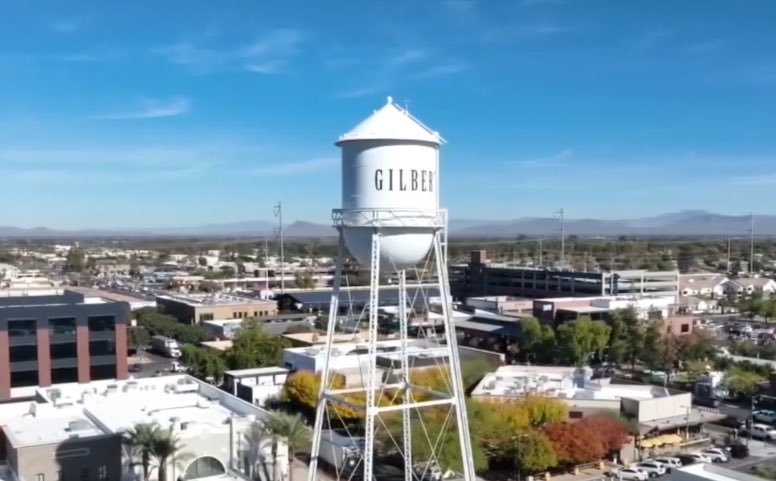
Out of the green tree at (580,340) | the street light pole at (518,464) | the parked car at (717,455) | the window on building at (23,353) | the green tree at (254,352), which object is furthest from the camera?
the green tree at (580,340)

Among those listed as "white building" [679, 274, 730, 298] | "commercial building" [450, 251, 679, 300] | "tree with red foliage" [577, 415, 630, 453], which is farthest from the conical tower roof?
"white building" [679, 274, 730, 298]

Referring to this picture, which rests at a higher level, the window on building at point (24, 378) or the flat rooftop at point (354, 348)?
the flat rooftop at point (354, 348)

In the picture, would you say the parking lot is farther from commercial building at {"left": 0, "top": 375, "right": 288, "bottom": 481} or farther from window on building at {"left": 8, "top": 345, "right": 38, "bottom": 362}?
commercial building at {"left": 0, "top": 375, "right": 288, "bottom": 481}

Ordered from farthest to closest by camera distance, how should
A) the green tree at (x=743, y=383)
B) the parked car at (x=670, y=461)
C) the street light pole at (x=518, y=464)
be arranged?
the green tree at (x=743, y=383), the parked car at (x=670, y=461), the street light pole at (x=518, y=464)

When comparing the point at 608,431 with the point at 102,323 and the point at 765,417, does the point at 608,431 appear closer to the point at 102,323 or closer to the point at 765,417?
the point at 765,417

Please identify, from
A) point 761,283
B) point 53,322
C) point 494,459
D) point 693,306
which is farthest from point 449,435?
point 761,283

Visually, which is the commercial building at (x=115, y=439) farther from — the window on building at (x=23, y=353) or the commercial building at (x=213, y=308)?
the commercial building at (x=213, y=308)

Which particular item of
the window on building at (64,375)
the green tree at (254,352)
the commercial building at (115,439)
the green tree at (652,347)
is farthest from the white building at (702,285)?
the commercial building at (115,439)
